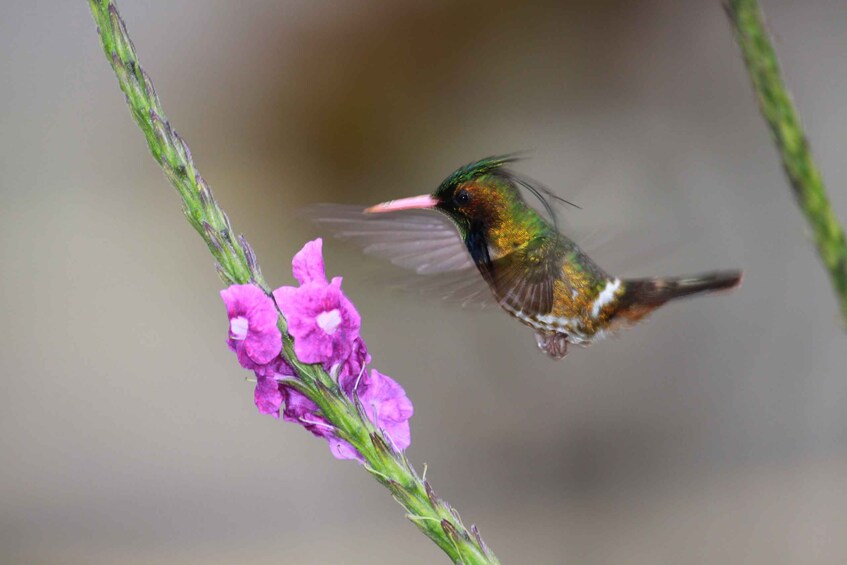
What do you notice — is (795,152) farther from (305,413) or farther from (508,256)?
(508,256)

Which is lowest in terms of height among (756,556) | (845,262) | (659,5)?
(756,556)

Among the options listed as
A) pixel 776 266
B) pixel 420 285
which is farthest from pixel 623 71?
pixel 420 285

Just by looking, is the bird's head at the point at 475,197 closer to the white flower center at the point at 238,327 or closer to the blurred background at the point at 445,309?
the white flower center at the point at 238,327

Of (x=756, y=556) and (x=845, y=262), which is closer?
(x=845, y=262)

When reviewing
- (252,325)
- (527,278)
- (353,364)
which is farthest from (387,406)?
(527,278)

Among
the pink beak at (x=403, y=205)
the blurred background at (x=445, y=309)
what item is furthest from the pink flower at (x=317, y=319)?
the blurred background at (x=445, y=309)

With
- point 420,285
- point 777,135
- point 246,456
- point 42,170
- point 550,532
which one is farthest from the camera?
point 550,532

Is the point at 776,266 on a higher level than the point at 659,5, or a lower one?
lower

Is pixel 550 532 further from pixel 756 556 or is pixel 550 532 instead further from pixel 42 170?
pixel 42 170

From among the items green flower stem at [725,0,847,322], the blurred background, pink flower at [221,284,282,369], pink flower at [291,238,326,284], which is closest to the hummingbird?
pink flower at [291,238,326,284]
